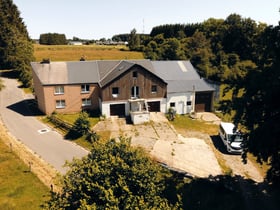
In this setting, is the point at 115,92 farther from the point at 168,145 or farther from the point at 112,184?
the point at 112,184

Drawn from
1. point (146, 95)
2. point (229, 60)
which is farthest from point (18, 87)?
point (229, 60)

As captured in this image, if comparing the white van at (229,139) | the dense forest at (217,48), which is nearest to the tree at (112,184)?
the white van at (229,139)

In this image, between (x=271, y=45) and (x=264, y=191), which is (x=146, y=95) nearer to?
(x=264, y=191)

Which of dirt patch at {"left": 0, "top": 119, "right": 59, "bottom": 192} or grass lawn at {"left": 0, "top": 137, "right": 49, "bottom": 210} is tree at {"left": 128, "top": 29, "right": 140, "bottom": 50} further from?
grass lawn at {"left": 0, "top": 137, "right": 49, "bottom": 210}

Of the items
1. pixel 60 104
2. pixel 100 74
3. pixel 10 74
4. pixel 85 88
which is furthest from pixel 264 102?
pixel 10 74

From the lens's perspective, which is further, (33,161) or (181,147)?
(181,147)
